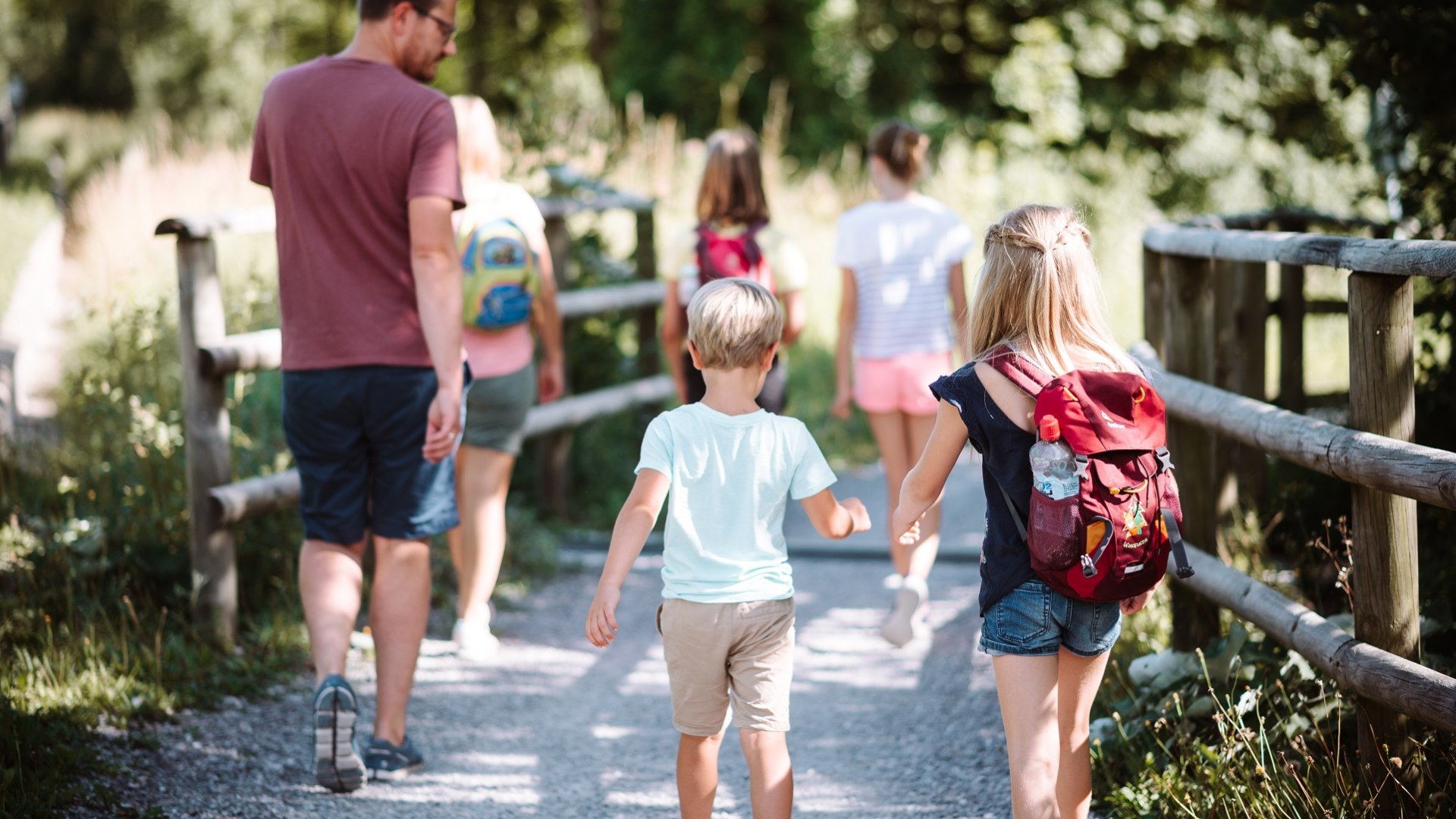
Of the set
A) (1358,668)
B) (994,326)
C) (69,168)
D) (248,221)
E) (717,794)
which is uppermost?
(69,168)

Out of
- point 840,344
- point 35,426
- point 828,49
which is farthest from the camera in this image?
point 828,49

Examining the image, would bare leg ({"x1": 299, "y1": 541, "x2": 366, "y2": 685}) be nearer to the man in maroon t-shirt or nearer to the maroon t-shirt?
the man in maroon t-shirt

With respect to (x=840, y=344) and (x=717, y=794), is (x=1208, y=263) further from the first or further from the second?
(x=717, y=794)

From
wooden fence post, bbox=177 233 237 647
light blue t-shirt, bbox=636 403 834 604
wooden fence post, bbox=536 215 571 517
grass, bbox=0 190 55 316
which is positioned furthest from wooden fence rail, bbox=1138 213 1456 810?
grass, bbox=0 190 55 316

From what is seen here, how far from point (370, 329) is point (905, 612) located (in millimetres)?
2307

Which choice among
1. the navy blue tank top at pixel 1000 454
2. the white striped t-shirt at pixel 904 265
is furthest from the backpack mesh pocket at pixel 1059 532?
the white striped t-shirt at pixel 904 265

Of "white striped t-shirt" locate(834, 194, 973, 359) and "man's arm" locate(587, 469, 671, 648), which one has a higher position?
"white striped t-shirt" locate(834, 194, 973, 359)

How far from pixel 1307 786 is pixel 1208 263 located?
63.7 inches

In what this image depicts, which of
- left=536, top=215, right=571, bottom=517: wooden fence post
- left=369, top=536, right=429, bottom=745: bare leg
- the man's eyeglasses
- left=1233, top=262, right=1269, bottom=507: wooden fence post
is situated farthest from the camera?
left=536, top=215, right=571, bottom=517: wooden fence post

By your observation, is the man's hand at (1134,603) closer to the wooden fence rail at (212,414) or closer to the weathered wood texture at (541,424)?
the weathered wood texture at (541,424)

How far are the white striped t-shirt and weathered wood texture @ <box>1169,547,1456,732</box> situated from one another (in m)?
1.59

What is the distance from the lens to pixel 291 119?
3.65 m

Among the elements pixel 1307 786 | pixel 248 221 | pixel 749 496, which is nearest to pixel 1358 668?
pixel 1307 786

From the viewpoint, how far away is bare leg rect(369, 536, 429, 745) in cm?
383
